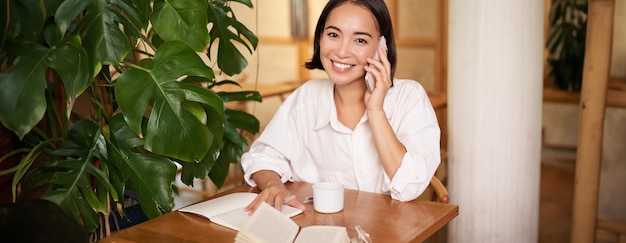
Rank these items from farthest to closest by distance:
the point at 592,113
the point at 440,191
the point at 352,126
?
1. the point at 592,113
2. the point at 352,126
3. the point at 440,191

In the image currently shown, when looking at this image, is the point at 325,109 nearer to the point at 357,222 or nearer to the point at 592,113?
the point at 357,222

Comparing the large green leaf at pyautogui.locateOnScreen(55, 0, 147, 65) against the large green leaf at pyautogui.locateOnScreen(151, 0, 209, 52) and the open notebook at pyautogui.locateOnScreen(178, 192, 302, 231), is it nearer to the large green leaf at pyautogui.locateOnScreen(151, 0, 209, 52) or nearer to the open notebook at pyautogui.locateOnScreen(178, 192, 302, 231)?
the large green leaf at pyautogui.locateOnScreen(151, 0, 209, 52)

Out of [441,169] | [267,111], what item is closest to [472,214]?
[441,169]

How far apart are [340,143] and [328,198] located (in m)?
0.40

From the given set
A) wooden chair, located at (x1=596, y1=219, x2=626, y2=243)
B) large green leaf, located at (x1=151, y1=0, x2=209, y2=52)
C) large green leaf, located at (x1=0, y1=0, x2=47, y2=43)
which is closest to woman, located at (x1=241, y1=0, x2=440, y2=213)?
large green leaf, located at (x1=151, y1=0, x2=209, y2=52)

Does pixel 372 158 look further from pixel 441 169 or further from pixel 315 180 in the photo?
pixel 441 169

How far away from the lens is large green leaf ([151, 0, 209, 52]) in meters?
2.05

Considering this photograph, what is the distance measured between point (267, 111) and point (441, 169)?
1992 mm

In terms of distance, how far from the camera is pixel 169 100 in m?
1.88

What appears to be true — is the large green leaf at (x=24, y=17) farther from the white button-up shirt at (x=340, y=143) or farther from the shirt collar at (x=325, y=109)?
the shirt collar at (x=325, y=109)

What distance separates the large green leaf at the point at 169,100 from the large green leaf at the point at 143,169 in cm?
18

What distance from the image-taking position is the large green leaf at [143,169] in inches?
80.2

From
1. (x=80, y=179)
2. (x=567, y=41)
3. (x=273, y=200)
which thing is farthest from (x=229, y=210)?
(x=567, y=41)

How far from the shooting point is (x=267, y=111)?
20.5 feet
